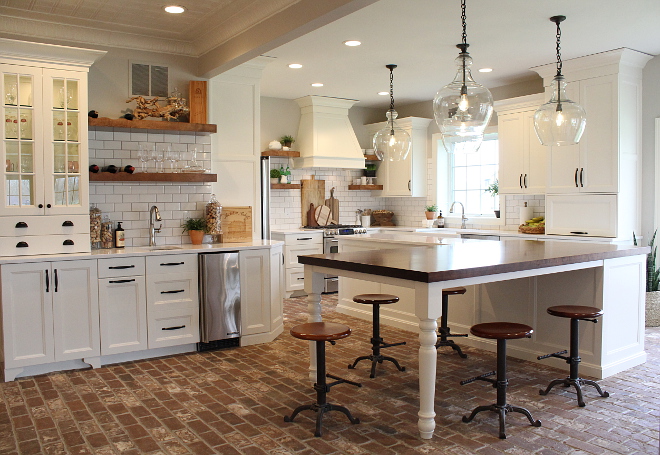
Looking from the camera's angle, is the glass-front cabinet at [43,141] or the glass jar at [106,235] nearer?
the glass-front cabinet at [43,141]

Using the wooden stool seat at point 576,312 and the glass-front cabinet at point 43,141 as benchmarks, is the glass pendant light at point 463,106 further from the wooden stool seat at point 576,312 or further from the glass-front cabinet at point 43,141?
the glass-front cabinet at point 43,141

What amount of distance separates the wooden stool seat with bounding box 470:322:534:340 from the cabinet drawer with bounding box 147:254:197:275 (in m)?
2.65

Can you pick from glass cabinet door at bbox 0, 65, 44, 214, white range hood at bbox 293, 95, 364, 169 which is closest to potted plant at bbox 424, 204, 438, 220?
white range hood at bbox 293, 95, 364, 169

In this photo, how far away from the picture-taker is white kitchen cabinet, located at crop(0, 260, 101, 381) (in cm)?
438

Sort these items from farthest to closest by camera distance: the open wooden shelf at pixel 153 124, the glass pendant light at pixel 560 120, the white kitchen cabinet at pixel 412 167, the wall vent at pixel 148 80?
the white kitchen cabinet at pixel 412 167 → the wall vent at pixel 148 80 → the open wooden shelf at pixel 153 124 → the glass pendant light at pixel 560 120

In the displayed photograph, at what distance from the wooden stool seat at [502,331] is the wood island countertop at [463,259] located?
1.15ft

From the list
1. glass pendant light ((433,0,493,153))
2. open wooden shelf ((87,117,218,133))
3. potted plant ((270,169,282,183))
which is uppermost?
open wooden shelf ((87,117,218,133))

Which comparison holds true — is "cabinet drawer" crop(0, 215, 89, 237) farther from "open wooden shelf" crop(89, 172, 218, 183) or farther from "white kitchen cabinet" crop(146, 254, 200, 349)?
"white kitchen cabinet" crop(146, 254, 200, 349)

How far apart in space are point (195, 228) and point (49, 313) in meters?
1.57

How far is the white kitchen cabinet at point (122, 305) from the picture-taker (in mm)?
4703

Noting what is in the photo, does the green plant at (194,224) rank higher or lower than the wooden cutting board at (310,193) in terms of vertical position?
lower

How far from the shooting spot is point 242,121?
6098mm

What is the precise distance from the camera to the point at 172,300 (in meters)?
5.01

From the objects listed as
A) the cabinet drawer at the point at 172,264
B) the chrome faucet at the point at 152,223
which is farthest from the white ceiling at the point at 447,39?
the cabinet drawer at the point at 172,264
